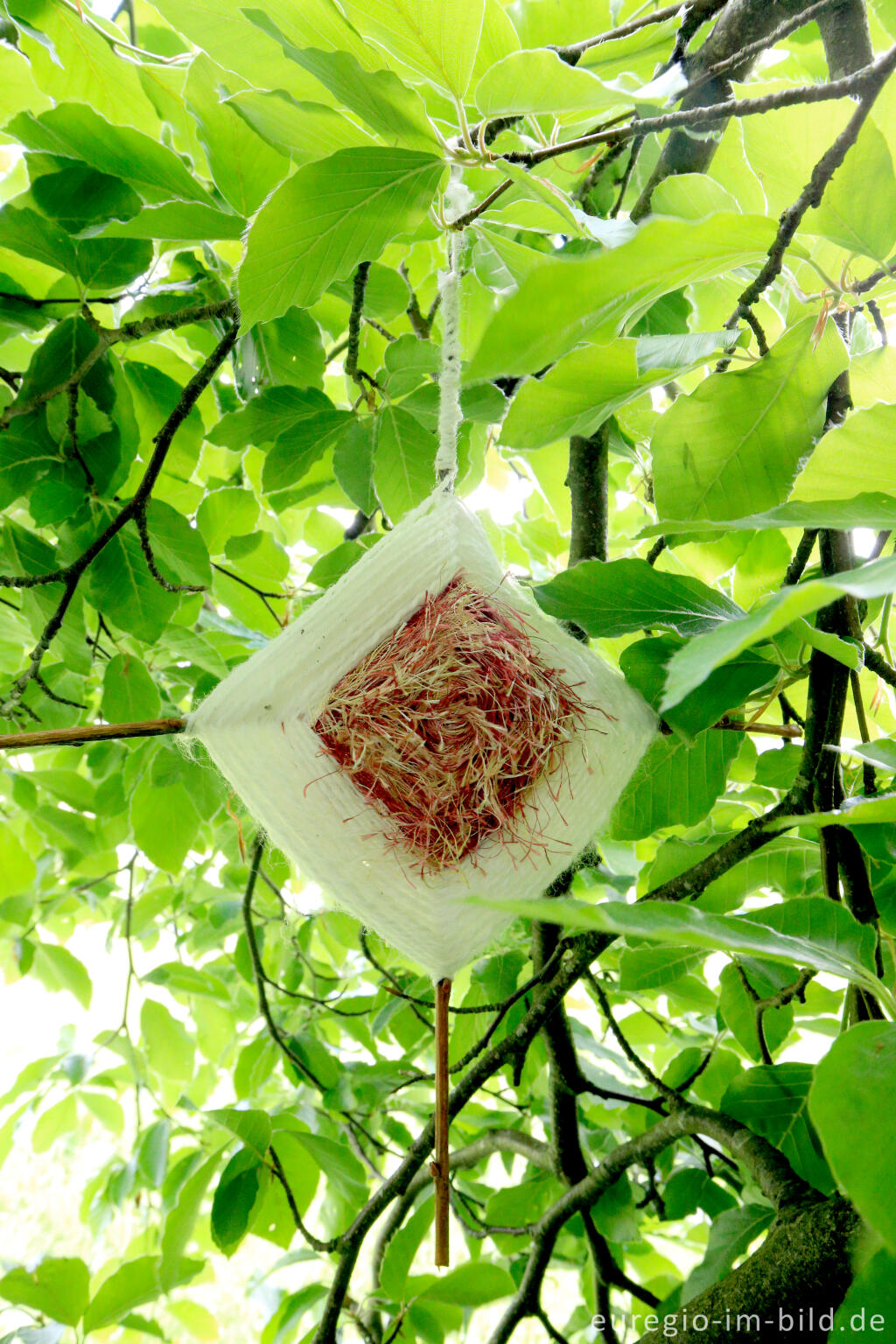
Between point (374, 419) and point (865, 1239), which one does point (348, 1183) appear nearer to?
point (865, 1239)

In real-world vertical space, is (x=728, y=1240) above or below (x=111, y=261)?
below

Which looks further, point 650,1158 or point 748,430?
point 650,1158

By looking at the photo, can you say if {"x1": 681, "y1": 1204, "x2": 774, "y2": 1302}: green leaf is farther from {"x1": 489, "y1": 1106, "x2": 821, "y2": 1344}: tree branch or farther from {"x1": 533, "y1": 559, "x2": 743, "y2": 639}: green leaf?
{"x1": 533, "y1": 559, "x2": 743, "y2": 639}: green leaf

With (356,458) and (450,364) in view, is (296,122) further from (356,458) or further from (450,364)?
(356,458)

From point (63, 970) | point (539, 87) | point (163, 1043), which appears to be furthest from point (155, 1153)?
point (539, 87)

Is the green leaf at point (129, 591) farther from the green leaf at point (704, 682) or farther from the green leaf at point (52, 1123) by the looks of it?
the green leaf at point (52, 1123)

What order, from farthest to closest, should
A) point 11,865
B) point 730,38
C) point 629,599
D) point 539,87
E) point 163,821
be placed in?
point 11,865 → point 163,821 → point 730,38 → point 629,599 → point 539,87
